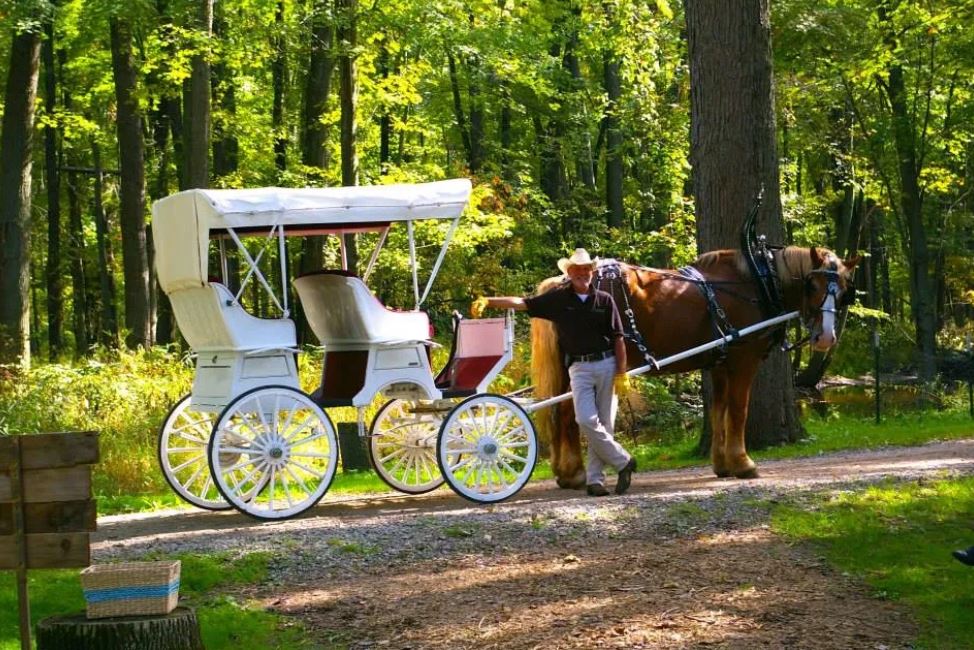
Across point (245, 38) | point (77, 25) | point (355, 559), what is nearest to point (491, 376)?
point (355, 559)

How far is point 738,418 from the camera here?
11641 millimetres

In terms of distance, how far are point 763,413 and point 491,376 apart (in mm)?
4462

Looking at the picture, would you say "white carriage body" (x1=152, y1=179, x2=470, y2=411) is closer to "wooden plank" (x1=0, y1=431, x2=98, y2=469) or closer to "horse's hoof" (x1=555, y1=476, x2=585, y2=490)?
"horse's hoof" (x1=555, y1=476, x2=585, y2=490)

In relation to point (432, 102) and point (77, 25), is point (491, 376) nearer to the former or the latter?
point (77, 25)

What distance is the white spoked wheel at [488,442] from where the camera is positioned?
10391 millimetres

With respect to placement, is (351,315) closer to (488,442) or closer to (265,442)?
(265,442)

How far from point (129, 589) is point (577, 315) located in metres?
5.43

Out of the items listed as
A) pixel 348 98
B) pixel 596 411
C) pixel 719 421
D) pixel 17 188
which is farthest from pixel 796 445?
pixel 17 188

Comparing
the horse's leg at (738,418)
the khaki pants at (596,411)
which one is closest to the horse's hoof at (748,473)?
the horse's leg at (738,418)

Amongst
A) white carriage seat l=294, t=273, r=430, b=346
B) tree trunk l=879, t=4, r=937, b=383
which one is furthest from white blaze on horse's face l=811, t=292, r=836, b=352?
tree trunk l=879, t=4, r=937, b=383

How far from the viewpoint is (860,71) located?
2186 cm

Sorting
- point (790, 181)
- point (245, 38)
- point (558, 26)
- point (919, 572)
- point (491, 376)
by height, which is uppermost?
point (558, 26)

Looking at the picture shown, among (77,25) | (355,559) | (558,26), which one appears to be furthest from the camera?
(558,26)

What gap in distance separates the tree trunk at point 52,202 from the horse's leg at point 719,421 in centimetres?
2077
